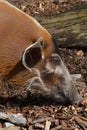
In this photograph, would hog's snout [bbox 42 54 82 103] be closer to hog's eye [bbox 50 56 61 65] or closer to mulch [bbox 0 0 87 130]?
hog's eye [bbox 50 56 61 65]

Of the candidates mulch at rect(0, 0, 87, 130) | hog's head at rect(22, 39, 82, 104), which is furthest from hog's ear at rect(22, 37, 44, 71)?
mulch at rect(0, 0, 87, 130)

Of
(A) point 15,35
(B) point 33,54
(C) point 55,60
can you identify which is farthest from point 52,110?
(A) point 15,35

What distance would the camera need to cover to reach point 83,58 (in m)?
5.38

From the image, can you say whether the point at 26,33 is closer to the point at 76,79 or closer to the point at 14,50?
the point at 14,50

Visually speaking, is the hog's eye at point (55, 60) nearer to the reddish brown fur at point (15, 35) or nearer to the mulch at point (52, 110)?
the reddish brown fur at point (15, 35)

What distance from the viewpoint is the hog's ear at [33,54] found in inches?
162

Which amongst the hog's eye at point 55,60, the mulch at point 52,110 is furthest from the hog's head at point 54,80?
the mulch at point 52,110

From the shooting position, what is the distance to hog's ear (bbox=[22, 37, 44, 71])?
13.5 ft

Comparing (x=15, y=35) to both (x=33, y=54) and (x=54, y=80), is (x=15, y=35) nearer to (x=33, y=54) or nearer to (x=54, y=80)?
(x=33, y=54)

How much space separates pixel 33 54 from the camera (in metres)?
4.23

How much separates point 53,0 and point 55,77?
2418 millimetres

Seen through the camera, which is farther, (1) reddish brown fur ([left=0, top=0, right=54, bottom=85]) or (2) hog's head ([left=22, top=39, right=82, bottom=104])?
(2) hog's head ([left=22, top=39, right=82, bottom=104])

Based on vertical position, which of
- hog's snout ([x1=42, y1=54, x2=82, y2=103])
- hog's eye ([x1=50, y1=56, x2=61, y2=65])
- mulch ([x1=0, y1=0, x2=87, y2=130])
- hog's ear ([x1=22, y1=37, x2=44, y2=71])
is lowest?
mulch ([x1=0, y1=0, x2=87, y2=130])

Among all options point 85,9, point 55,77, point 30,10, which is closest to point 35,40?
point 55,77
